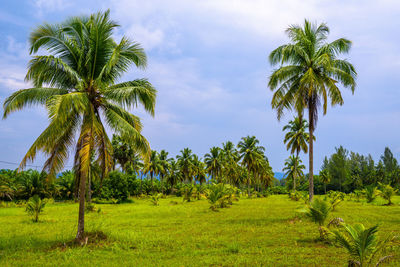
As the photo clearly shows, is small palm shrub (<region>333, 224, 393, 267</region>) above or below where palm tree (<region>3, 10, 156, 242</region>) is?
below

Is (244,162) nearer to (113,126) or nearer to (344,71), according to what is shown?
(344,71)

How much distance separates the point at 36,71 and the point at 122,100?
130 inches

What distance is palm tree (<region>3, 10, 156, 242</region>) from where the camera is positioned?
10461mm

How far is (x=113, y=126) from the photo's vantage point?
1111 centimetres

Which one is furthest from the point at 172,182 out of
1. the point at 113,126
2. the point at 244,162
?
the point at 113,126

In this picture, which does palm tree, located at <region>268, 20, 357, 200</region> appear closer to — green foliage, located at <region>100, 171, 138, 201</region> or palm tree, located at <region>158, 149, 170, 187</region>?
green foliage, located at <region>100, 171, 138, 201</region>

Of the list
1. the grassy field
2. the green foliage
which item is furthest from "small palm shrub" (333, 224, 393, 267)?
the green foliage

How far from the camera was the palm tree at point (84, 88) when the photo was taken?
10.5 meters

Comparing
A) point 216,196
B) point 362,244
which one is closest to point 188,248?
point 362,244

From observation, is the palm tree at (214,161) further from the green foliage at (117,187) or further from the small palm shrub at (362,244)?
the small palm shrub at (362,244)

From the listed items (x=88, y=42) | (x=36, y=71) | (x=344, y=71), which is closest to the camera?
(x=36, y=71)

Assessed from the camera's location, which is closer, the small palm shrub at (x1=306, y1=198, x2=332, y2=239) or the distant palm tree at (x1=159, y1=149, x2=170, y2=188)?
the small palm shrub at (x1=306, y1=198, x2=332, y2=239)

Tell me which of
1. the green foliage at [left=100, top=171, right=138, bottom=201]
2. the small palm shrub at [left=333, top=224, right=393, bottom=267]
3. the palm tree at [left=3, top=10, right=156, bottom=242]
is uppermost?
the palm tree at [left=3, top=10, right=156, bottom=242]

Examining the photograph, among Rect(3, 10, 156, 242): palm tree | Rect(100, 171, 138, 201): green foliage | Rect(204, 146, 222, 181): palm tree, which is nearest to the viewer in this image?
Rect(3, 10, 156, 242): palm tree
